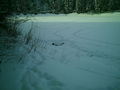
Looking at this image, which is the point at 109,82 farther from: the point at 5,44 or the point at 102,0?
the point at 102,0

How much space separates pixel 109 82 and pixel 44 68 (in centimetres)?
141

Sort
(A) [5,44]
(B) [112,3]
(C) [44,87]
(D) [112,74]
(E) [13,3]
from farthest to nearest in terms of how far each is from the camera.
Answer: (B) [112,3] < (E) [13,3] < (A) [5,44] < (D) [112,74] < (C) [44,87]

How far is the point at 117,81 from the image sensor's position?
2625mm

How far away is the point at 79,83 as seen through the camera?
257 centimetres

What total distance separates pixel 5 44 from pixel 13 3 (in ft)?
4.81

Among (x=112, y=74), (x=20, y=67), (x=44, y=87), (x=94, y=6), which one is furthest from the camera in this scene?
(x=94, y=6)

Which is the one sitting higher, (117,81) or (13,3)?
(13,3)

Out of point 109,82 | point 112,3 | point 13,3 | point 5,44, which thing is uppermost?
point 112,3

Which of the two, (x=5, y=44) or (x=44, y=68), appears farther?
(x=5, y=44)

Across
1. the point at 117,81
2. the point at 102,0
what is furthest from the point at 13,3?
the point at 102,0

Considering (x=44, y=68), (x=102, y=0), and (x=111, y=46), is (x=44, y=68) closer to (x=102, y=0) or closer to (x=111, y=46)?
(x=111, y=46)

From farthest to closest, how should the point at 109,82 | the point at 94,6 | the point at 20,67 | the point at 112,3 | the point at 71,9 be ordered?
the point at 71,9, the point at 94,6, the point at 112,3, the point at 20,67, the point at 109,82

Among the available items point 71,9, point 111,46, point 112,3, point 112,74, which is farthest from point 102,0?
point 112,74

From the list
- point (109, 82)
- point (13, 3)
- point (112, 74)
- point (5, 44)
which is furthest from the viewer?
point (13, 3)
